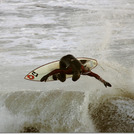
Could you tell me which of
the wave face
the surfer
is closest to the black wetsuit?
the surfer

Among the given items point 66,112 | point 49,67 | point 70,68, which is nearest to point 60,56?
point 66,112

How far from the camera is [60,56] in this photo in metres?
5.44

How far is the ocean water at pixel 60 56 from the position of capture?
11.0ft

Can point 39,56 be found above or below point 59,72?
below

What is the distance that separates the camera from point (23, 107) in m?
3.62

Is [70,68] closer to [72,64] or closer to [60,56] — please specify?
[72,64]

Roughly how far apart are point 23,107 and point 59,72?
1468mm

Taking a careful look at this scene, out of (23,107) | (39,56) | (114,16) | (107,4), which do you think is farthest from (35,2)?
(23,107)

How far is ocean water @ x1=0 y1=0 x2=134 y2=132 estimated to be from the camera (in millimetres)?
3359

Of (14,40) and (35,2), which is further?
(35,2)

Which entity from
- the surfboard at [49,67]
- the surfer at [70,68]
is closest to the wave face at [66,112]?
the surfboard at [49,67]

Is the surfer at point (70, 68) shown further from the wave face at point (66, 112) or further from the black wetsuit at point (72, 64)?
the wave face at point (66, 112)

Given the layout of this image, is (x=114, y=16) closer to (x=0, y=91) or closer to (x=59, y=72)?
(x=0, y=91)

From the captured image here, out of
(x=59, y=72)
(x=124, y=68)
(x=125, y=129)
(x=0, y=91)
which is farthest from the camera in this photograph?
(x=124, y=68)
